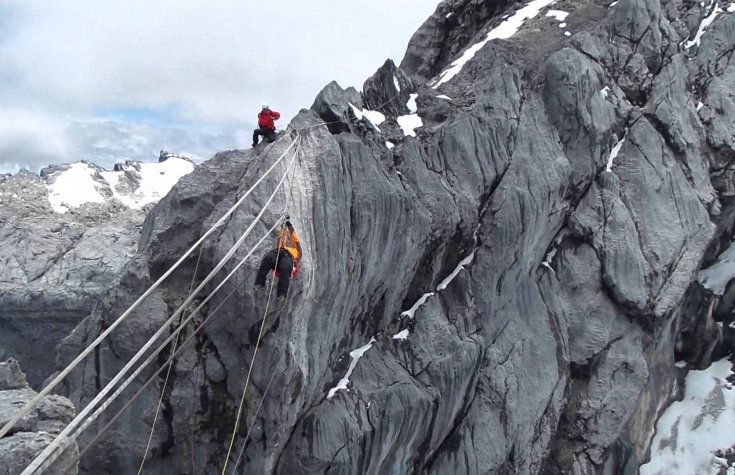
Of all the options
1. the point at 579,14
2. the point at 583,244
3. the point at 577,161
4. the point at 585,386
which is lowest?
the point at 585,386

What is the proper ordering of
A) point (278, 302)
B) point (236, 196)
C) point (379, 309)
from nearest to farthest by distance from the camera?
point (278, 302) < point (236, 196) < point (379, 309)

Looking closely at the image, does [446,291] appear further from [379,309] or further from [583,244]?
[583,244]

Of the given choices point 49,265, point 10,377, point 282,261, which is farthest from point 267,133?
point 49,265

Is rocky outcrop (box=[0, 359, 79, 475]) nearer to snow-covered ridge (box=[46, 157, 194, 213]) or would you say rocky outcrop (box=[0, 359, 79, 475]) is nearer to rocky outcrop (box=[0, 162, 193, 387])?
rocky outcrop (box=[0, 162, 193, 387])

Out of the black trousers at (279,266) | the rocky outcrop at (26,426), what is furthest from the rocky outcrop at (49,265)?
the rocky outcrop at (26,426)

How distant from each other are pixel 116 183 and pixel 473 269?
475ft

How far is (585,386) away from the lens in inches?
953

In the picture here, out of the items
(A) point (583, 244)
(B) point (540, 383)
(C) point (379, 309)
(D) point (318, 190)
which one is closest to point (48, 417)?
(D) point (318, 190)

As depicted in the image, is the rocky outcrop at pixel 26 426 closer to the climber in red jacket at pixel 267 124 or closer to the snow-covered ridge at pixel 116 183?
the climber in red jacket at pixel 267 124

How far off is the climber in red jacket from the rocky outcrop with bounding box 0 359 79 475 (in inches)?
356

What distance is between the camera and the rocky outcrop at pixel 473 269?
15062 mm

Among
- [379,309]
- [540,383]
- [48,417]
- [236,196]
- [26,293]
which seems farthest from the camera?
[26,293]

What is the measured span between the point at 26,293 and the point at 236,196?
50.6 m

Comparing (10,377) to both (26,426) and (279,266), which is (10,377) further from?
(279,266)
